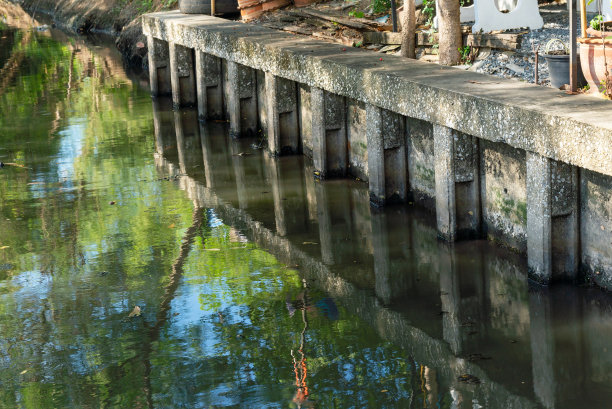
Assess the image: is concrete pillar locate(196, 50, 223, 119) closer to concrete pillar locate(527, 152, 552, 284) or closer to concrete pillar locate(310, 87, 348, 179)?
concrete pillar locate(310, 87, 348, 179)

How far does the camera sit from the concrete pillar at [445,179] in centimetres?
1123

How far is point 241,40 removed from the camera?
56.0 ft

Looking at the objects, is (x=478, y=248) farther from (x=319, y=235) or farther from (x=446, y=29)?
(x=446, y=29)

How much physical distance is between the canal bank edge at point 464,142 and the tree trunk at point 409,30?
1.08 meters

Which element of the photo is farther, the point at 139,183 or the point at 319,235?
the point at 139,183

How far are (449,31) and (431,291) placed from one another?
4.92 metres

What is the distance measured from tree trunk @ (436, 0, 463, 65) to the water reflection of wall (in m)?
2.24

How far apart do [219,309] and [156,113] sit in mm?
11686

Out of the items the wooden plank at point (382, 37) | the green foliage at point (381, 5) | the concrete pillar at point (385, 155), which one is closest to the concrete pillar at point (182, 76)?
the green foliage at point (381, 5)

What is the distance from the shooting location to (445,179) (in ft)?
37.2

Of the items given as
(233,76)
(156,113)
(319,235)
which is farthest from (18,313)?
(156,113)

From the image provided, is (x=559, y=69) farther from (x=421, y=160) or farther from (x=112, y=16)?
(x=112, y=16)

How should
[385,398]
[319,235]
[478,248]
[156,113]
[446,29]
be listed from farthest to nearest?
[156,113], [446,29], [319,235], [478,248], [385,398]

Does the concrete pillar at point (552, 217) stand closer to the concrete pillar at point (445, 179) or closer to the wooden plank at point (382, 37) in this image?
the concrete pillar at point (445, 179)
